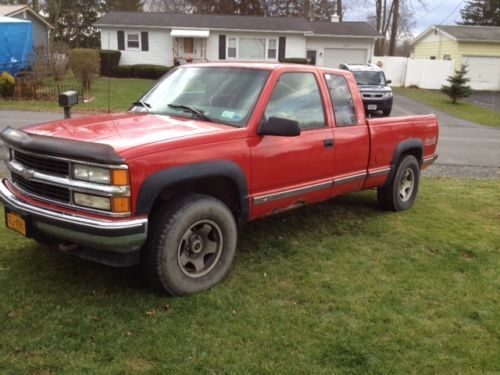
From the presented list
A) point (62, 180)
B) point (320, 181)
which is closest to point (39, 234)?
point (62, 180)

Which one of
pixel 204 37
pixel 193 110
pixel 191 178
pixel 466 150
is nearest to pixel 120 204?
pixel 191 178

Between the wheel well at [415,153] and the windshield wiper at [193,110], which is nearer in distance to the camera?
the windshield wiper at [193,110]

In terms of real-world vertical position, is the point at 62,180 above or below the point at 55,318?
above

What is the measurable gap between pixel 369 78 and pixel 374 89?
3.20ft

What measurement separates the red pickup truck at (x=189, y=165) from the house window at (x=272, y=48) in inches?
1163

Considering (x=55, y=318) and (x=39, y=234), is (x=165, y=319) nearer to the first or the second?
(x=55, y=318)

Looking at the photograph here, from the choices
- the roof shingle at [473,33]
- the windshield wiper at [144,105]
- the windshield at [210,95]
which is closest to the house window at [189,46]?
the roof shingle at [473,33]

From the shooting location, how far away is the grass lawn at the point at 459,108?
21.0m

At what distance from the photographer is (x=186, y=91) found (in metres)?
4.91

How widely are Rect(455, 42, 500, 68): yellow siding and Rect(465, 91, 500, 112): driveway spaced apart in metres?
2.96

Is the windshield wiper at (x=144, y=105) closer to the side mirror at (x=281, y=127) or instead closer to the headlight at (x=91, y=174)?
the side mirror at (x=281, y=127)

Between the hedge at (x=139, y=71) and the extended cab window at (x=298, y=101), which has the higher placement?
the extended cab window at (x=298, y=101)

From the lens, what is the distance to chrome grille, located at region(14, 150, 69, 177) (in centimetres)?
362

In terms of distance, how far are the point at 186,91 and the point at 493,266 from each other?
11.5 feet
